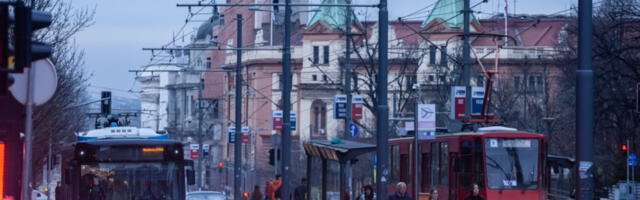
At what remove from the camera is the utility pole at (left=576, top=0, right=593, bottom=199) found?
18.1m

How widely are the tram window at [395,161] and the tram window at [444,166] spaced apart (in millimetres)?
4342

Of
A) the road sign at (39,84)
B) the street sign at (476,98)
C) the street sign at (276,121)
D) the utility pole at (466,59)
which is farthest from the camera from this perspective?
the street sign at (276,121)

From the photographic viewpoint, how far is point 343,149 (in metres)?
29.1

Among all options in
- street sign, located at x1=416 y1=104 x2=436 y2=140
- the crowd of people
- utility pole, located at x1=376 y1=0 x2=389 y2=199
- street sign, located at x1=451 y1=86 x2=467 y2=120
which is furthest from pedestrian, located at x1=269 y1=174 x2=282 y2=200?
street sign, located at x1=416 y1=104 x2=436 y2=140

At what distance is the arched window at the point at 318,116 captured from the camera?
10856cm

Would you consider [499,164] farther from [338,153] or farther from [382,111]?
[382,111]

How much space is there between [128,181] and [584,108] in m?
10.6

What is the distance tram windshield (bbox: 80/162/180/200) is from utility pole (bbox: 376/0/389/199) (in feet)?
13.1

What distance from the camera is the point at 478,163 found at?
3122cm

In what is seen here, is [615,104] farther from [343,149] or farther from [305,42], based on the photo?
[305,42]

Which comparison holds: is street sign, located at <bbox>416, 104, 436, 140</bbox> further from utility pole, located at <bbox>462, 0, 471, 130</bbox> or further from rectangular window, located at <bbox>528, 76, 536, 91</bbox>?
rectangular window, located at <bbox>528, 76, 536, 91</bbox>

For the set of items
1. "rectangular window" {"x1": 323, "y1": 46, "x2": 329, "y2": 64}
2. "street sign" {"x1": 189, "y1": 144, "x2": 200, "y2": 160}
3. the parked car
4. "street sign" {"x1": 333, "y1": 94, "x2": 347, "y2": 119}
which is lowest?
"street sign" {"x1": 189, "y1": 144, "x2": 200, "y2": 160}

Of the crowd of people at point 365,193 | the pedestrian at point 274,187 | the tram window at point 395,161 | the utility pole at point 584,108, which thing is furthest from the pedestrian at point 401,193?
the pedestrian at point 274,187

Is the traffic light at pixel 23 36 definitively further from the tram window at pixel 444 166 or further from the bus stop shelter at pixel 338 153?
the tram window at pixel 444 166
